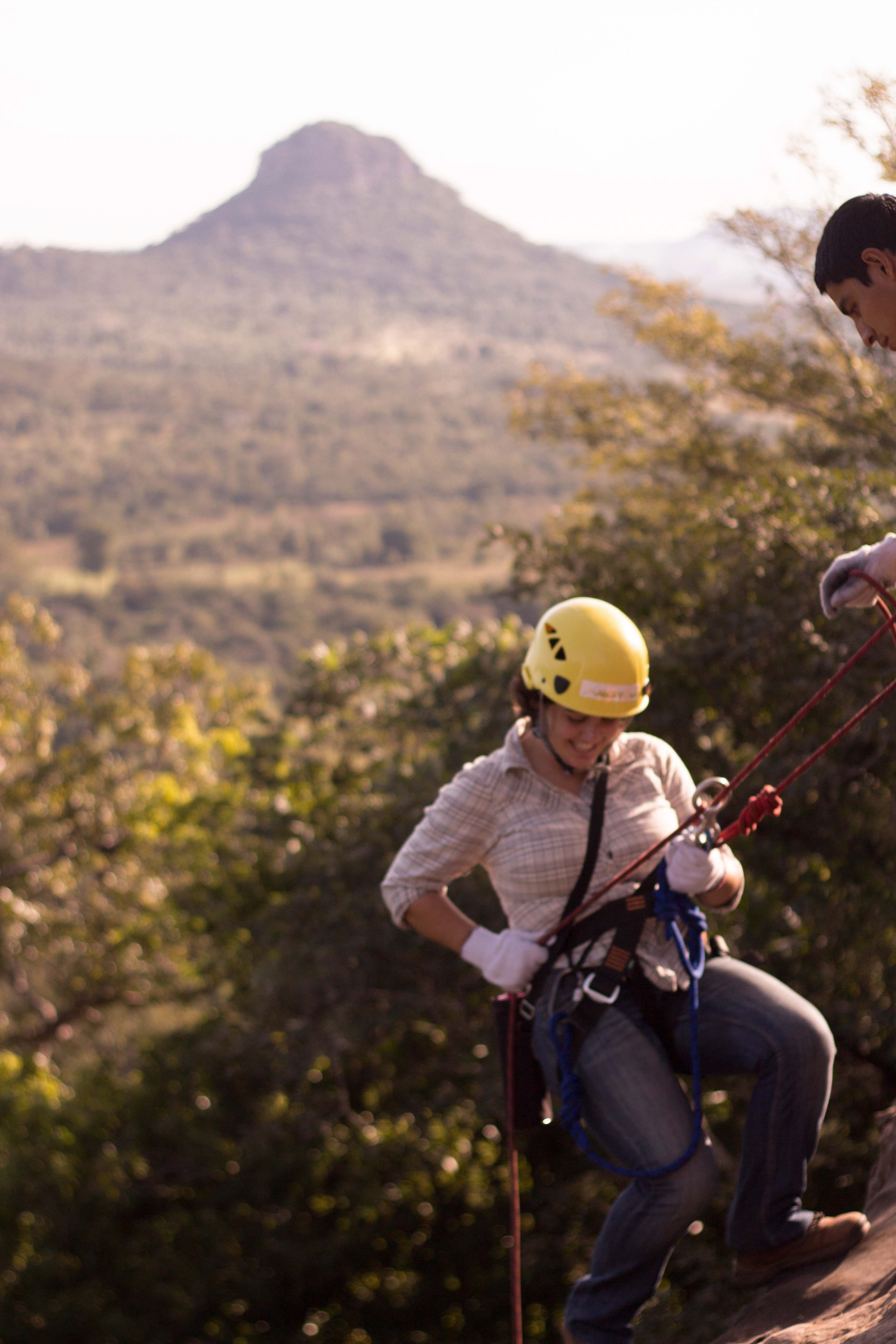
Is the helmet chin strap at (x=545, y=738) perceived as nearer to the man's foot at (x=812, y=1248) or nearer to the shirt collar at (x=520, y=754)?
the shirt collar at (x=520, y=754)

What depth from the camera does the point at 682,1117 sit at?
2.91 m

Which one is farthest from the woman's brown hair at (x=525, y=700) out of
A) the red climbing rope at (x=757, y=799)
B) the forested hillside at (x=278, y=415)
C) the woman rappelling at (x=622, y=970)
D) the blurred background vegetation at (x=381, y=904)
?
the forested hillside at (x=278, y=415)

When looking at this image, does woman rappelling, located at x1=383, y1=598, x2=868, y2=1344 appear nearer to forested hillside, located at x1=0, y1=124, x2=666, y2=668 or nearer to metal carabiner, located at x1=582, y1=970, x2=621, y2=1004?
metal carabiner, located at x1=582, y1=970, x2=621, y2=1004

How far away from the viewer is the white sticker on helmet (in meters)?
3.13

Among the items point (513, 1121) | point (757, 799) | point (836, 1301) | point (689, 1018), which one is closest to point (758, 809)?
point (757, 799)

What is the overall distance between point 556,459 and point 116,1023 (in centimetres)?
11327

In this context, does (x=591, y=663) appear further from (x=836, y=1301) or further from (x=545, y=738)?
(x=836, y=1301)

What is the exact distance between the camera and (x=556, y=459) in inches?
4948

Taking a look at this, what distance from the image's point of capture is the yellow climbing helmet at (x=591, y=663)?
124 inches

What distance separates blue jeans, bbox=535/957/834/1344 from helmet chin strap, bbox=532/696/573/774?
0.52m

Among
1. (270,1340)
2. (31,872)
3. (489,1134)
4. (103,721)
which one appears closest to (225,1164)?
(270,1340)

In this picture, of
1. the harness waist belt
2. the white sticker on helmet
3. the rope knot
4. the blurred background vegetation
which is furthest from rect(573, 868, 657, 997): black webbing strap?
the blurred background vegetation

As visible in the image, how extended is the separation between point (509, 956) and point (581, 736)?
58cm

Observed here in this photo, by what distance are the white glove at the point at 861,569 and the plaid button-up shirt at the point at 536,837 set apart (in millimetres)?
587
